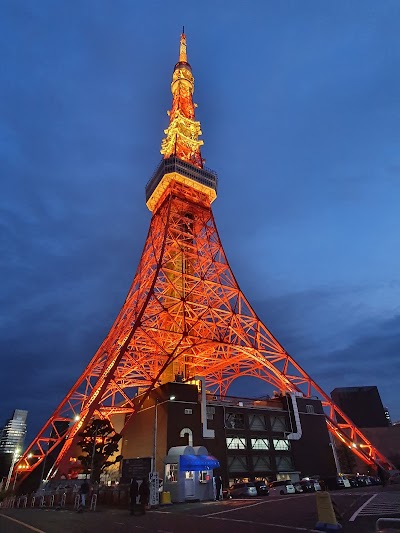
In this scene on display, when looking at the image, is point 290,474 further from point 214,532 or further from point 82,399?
point 214,532

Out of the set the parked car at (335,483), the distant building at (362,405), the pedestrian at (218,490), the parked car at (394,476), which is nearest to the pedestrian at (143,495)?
the pedestrian at (218,490)

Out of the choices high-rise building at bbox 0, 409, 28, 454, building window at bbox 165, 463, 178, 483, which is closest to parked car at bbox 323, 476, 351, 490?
building window at bbox 165, 463, 178, 483

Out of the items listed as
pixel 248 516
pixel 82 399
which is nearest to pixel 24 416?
pixel 82 399

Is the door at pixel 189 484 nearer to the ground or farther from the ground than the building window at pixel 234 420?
nearer to the ground

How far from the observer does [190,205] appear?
39125 mm

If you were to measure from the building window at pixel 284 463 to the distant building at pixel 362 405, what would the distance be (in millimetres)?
50985

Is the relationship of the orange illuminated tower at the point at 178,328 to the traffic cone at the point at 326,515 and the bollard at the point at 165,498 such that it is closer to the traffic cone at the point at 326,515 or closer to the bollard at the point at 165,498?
the bollard at the point at 165,498

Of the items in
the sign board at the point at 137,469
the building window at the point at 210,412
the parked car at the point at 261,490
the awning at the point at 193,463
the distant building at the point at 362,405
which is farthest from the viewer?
the distant building at the point at 362,405

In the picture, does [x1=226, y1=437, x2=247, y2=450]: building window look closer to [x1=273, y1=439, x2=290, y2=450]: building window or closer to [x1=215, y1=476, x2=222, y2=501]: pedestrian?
[x1=273, y1=439, x2=290, y2=450]: building window

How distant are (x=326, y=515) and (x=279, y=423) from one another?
26825mm

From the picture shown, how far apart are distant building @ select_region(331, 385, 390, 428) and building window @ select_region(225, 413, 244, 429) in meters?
54.4

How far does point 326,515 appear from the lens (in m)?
7.40

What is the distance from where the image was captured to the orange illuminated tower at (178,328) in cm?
2717

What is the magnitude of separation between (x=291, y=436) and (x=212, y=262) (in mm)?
16861
